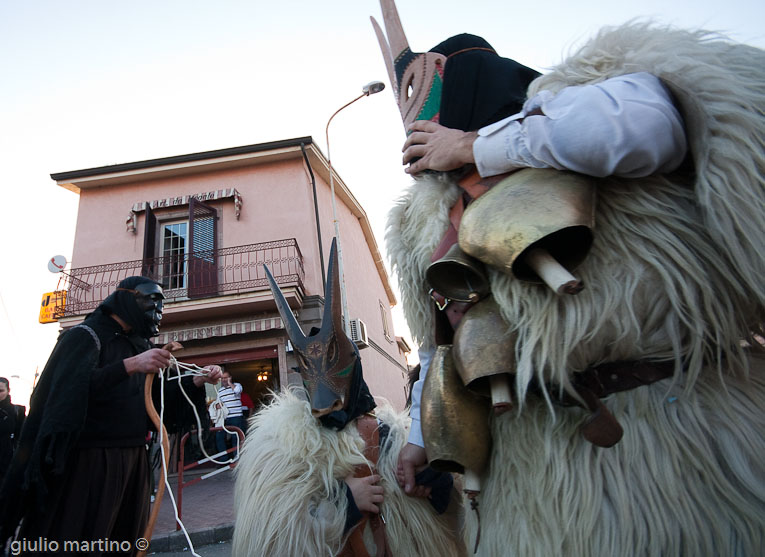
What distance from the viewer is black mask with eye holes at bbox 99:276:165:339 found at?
2854mm

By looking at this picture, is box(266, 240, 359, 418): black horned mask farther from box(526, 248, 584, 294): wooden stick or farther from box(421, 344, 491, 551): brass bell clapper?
box(526, 248, 584, 294): wooden stick

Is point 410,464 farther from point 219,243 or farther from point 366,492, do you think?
point 219,243

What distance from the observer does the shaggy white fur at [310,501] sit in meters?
1.76

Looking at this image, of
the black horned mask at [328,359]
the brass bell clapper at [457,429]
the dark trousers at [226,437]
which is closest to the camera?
the brass bell clapper at [457,429]

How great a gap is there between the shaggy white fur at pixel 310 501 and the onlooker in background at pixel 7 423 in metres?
4.42

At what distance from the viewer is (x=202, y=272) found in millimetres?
11844

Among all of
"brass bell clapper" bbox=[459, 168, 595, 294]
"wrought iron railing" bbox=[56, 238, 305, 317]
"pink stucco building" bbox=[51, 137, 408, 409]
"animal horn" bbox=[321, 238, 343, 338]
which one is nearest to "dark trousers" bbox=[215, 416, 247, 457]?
"pink stucco building" bbox=[51, 137, 408, 409]

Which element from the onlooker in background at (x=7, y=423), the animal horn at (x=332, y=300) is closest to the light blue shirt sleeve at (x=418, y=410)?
the animal horn at (x=332, y=300)

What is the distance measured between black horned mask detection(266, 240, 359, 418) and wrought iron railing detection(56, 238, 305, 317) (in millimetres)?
9556

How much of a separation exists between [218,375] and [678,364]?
110 inches

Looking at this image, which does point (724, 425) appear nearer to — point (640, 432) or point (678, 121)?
point (640, 432)

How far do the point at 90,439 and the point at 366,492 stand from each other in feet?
5.29

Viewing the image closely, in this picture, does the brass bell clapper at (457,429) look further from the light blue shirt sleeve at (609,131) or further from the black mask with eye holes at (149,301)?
the black mask with eye holes at (149,301)

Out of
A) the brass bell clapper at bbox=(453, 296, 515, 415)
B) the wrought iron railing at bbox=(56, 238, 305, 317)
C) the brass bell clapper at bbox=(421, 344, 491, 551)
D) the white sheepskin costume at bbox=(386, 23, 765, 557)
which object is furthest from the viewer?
the wrought iron railing at bbox=(56, 238, 305, 317)
